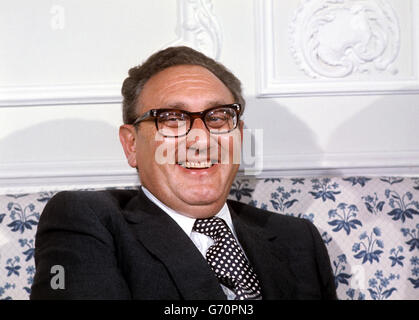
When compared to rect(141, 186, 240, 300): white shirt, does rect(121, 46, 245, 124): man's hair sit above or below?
above

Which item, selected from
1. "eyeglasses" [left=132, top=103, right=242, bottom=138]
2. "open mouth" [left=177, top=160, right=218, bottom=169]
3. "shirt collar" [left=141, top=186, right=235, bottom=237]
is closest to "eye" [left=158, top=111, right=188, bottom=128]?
"eyeglasses" [left=132, top=103, right=242, bottom=138]

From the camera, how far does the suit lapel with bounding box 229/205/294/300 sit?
1.59m

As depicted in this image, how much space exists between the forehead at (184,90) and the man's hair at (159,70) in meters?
0.02

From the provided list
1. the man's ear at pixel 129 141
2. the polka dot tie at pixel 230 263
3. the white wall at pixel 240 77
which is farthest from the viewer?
the white wall at pixel 240 77

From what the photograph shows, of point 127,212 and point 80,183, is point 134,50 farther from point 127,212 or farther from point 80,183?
point 127,212

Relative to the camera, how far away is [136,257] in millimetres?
1495

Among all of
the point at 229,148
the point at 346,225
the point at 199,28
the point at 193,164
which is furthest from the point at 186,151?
the point at 199,28

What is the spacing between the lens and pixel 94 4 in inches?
88.4

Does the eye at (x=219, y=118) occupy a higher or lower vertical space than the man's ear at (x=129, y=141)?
higher

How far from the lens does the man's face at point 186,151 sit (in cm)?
168

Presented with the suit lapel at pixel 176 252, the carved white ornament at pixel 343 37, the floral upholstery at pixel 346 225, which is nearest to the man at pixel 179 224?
the suit lapel at pixel 176 252

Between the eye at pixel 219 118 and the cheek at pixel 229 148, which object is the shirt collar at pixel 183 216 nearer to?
the cheek at pixel 229 148

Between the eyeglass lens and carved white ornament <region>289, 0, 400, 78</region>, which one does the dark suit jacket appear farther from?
carved white ornament <region>289, 0, 400, 78</region>
